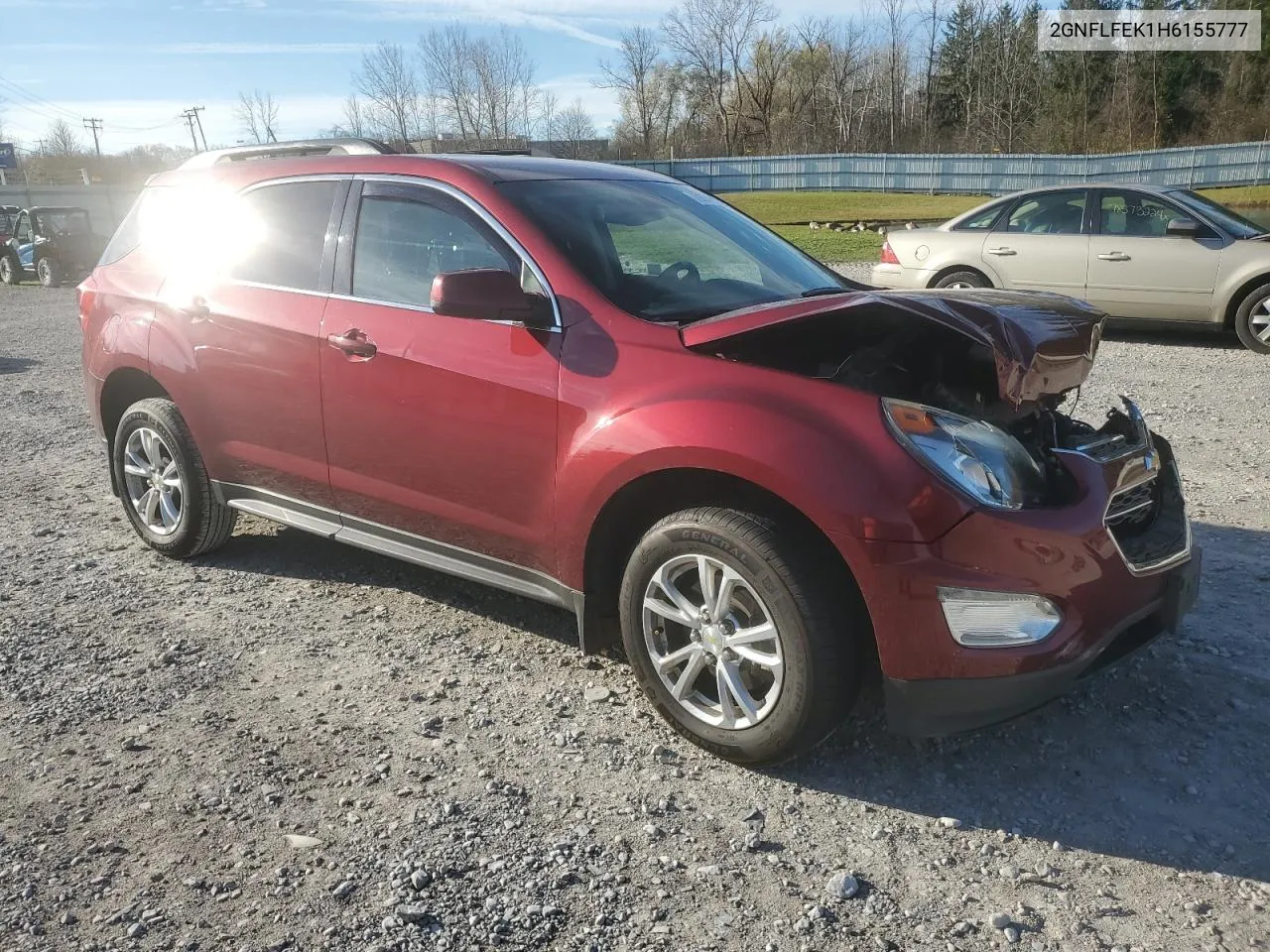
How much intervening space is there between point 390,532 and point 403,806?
1291 mm

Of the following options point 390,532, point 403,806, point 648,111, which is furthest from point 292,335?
point 648,111

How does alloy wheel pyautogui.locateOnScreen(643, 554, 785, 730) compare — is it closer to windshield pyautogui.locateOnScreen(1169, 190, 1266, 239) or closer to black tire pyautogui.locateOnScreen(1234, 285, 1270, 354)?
black tire pyautogui.locateOnScreen(1234, 285, 1270, 354)

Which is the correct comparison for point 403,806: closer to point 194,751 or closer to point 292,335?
point 194,751

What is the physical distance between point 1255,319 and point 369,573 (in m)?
8.49

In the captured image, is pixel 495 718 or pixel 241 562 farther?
pixel 241 562

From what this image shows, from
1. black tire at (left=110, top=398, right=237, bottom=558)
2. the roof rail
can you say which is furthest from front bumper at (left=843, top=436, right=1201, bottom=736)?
black tire at (left=110, top=398, right=237, bottom=558)

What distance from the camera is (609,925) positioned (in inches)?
95.7

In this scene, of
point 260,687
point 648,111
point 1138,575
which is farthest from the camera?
point 648,111

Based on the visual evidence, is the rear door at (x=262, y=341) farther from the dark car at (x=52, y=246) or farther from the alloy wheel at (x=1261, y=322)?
the dark car at (x=52, y=246)

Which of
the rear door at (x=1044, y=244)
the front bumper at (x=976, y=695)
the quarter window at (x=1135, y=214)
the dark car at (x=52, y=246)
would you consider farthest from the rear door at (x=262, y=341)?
the dark car at (x=52, y=246)

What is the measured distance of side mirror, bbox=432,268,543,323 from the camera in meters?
3.20

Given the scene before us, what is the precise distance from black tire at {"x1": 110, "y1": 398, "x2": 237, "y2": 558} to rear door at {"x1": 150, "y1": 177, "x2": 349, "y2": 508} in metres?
0.14

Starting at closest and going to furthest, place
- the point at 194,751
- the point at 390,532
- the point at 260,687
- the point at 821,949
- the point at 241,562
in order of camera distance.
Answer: the point at 821,949
the point at 194,751
the point at 260,687
the point at 390,532
the point at 241,562

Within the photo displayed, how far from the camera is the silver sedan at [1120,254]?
928 cm
